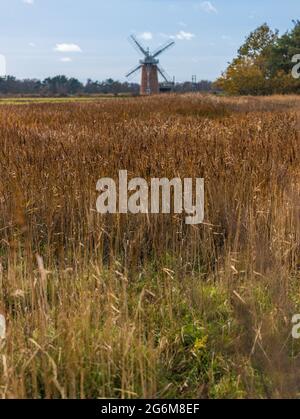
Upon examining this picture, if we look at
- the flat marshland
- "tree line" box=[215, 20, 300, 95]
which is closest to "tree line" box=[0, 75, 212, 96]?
"tree line" box=[215, 20, 300, 95]

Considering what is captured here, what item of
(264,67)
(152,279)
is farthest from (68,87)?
(152,279)

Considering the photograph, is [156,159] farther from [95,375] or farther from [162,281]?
[95,375]

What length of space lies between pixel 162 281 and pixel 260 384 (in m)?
1.00

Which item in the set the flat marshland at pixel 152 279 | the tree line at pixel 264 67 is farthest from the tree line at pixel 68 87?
the flat marshland at pixel 152 279

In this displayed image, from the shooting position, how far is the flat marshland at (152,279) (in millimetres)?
1906

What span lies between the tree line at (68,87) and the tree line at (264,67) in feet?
96.1

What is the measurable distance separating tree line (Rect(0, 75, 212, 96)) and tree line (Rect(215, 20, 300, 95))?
29.3 meters

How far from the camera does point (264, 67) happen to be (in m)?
44.0

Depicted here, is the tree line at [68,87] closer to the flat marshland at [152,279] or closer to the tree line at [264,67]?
the tree line at [264,67]

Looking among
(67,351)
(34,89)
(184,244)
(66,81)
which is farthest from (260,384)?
(66,81)

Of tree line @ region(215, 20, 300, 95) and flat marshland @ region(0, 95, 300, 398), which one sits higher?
tree line @ region(215, 20, 300, 95)

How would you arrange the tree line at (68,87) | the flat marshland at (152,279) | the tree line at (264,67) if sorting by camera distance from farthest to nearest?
the tree line at (68,87) < the tree line at (264,67) < the flat marshland at (152,279)

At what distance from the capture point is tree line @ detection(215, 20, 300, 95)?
132 feet

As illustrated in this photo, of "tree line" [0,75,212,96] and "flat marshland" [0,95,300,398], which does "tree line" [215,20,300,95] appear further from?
"flat marshland" [0,95,300,398]
